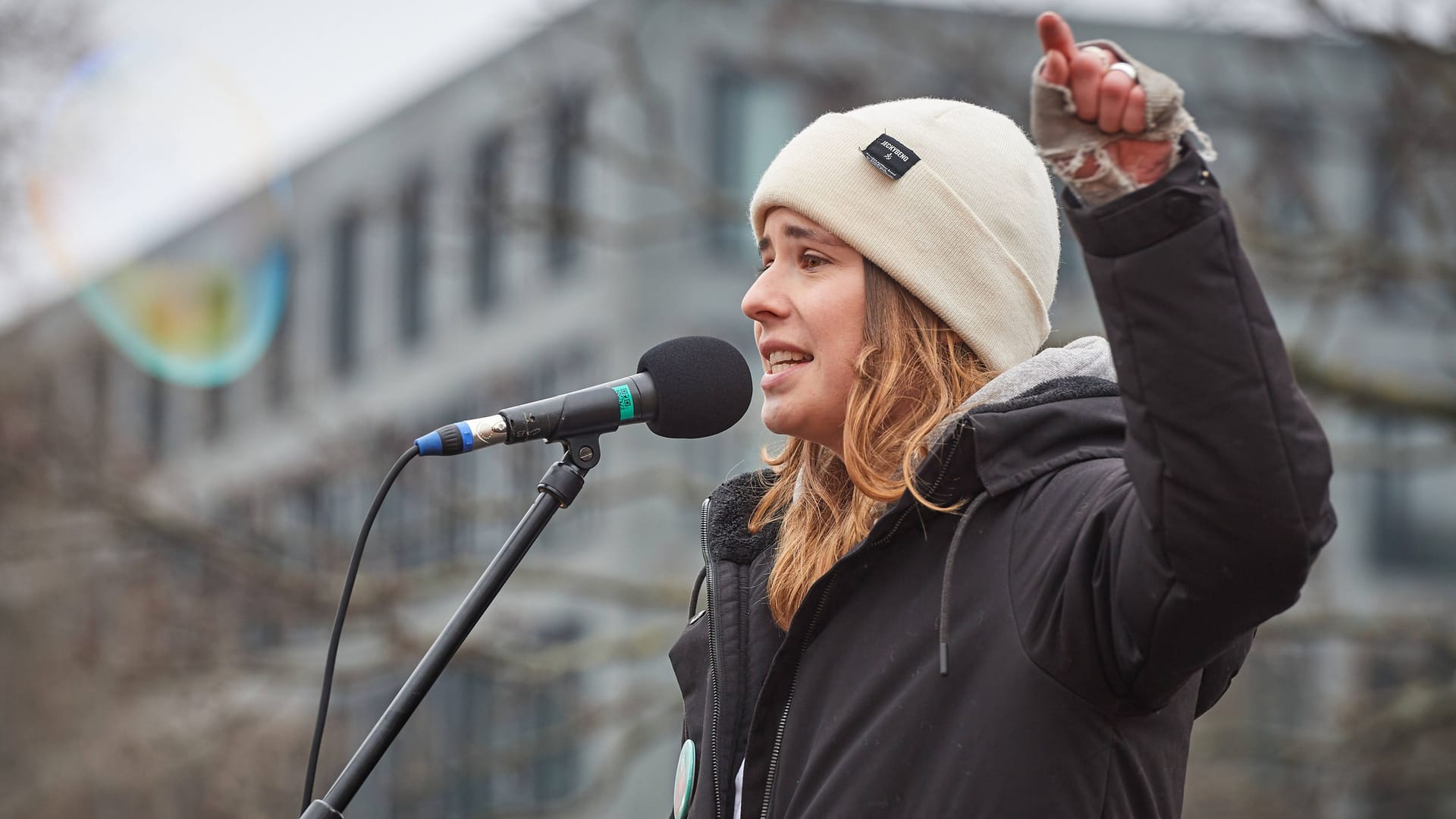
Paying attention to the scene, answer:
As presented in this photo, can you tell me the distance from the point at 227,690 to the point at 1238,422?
35.2 feet

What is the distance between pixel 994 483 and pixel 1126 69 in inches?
24.6

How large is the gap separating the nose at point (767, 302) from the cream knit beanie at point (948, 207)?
0.13 meters

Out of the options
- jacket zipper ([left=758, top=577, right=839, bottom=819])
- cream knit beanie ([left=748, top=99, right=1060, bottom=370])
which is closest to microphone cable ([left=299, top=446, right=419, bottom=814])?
jacket zipper ([left=758, top=577, right=839, bottom=819])

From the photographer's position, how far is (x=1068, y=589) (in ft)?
7.11

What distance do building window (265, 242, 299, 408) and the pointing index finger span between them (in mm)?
25174

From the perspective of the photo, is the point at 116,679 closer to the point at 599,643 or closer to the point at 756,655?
the point at 599,643

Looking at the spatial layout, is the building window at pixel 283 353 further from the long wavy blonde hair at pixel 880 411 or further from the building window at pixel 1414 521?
the long wavy blonde hair at pixel 880 411

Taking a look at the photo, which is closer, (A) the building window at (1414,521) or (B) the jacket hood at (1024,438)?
(B) the jacket hood at (1024,438)

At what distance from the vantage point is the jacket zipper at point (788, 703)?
2529mm

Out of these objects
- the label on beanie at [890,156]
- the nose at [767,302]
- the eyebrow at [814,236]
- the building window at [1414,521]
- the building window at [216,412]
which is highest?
the label on beanie at [890,156]

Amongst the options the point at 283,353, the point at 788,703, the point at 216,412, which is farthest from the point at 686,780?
the point at 216,412

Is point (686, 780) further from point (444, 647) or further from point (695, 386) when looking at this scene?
point (695, 386)

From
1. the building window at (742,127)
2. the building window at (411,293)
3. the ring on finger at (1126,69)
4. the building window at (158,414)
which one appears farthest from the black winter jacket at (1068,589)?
the building window at (158,414)

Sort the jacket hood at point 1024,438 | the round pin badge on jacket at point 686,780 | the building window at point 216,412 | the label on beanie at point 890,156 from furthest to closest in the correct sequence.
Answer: the building window at point 216,412 < the label on beanie at point 890,156 < the round pin badge on jacket at point 686,780 < the jacket hood at point 1024,438
